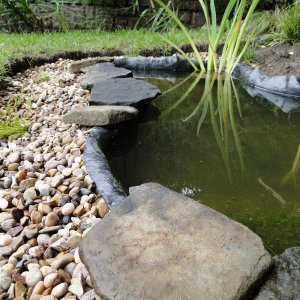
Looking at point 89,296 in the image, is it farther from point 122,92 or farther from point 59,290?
point 122,92

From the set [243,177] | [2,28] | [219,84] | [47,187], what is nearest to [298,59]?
[219,84]

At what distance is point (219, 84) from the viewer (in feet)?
9.48

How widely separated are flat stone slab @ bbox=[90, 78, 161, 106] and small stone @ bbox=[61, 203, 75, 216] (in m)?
0.97

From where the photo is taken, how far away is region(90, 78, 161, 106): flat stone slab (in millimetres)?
2102

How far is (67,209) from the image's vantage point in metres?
1.23

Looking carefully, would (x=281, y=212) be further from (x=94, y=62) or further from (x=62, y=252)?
(x=94, y=62)

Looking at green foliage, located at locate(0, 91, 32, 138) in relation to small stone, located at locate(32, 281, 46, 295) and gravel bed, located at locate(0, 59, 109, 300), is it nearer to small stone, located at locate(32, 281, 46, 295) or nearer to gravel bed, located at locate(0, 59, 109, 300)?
gravel bed, located at locate(0, 59, 109, 300)

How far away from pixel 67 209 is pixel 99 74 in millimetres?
1762

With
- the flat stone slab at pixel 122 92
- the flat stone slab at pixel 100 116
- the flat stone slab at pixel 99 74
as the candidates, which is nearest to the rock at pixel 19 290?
the flat stone slab at pixel 100 116

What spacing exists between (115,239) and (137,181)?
Result: 1.90ft

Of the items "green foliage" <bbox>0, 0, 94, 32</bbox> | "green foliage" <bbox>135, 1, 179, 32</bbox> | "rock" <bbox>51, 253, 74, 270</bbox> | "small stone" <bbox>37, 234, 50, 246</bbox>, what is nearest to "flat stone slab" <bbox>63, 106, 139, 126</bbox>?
"small stone" <bbox>37, 234, 50, 246</bbox>

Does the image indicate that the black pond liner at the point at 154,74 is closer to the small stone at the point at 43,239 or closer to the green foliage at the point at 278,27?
the small stone at the point at 43,239

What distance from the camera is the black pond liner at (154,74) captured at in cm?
128

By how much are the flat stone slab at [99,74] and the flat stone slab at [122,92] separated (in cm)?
14
